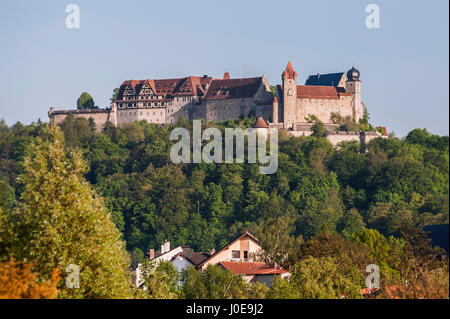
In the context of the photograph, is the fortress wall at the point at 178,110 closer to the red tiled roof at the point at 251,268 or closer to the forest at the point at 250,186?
the forest at the point at 250,186

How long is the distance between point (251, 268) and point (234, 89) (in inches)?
A: 2422

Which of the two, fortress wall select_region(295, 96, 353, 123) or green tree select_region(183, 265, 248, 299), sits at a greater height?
fortress wall select_region(295, 96, 353, 123)

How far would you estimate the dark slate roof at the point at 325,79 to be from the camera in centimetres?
11246

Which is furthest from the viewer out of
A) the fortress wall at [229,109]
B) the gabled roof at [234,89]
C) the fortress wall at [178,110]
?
the fortress wall at [178,110]

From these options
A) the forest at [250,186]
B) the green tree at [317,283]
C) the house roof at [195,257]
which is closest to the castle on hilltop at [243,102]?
the forest at [250,186]

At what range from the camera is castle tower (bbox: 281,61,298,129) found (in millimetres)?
105312

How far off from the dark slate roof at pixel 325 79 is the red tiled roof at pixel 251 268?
197 ft

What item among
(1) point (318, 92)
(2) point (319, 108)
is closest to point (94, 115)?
(1) point (318, 92)

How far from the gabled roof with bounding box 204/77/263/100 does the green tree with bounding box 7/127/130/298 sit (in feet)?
275

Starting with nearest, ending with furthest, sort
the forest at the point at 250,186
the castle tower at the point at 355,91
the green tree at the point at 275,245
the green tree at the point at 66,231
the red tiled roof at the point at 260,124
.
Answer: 1. the green tree at the point at 66,231
2. the green tree at the point at 275,245
3. the forest at the point at 250,186
4. the red tiled roof at the point at 260,124
5. the castle tower at the point at 355,91

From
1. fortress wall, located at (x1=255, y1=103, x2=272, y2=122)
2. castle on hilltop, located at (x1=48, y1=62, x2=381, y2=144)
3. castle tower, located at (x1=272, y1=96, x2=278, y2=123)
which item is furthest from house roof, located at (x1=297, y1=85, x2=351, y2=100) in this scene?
fortress wall, located at (x1=255, y1=103, x2=272, y2=122)

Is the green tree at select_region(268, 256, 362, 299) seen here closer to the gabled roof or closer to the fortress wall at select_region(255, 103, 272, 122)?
the fortress wall at select_region(255, 103, 272, 122)
